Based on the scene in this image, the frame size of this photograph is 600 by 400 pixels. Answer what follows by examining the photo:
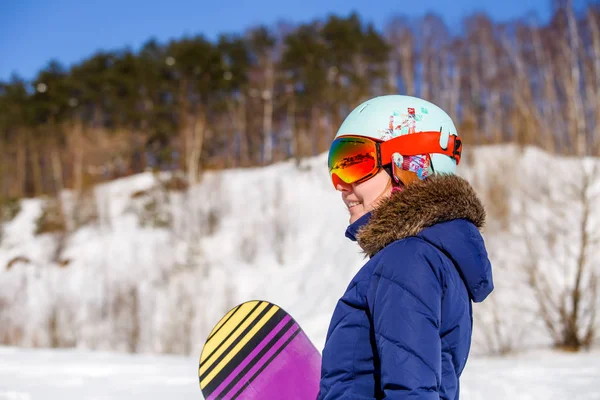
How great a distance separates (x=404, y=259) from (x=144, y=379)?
3.87 m

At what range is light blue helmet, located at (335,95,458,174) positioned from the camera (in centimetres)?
147

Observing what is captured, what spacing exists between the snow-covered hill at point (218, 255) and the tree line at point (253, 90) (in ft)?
6.32

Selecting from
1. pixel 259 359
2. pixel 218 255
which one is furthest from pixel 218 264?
pixel 259 359

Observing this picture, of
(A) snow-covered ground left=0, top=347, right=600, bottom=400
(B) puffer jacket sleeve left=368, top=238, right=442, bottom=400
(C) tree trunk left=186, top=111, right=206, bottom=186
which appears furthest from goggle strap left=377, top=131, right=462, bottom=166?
(C) tree trunk left=186, top=111, right=206, bottom=186

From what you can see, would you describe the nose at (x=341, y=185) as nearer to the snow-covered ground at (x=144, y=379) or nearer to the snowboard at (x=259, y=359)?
the snowboard at (x=259, y=359)

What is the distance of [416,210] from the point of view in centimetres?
133

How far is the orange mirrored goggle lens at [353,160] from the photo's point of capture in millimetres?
1462

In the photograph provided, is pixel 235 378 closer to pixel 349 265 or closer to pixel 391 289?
pixel 391 289

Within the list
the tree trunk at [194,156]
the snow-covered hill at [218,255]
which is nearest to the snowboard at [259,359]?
the snow-covered hill at [218,255]

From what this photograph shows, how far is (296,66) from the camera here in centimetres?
2328

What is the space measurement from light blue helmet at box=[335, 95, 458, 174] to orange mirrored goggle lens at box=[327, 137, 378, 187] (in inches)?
1.1

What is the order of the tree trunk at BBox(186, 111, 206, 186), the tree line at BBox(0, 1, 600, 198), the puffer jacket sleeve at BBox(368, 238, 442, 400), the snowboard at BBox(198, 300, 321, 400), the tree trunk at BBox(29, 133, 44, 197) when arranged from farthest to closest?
the tree trunk at BBox(29, 133, 44, 197) → the tree line at BBox(0, 1, 600, 198) → the tree trunk at BBox(186, 111, 206, 186) → the snowboard at BBox(198, 300, 321, 400) → the puffer jacket sleeve at BBox(368, 238, 442, 400)

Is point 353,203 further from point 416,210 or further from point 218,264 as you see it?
point 218,264

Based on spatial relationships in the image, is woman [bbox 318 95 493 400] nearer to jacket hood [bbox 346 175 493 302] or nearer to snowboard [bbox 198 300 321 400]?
jacket hood [bbox 346 175 493 302]
